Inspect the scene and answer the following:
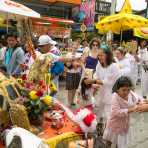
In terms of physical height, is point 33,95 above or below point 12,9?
below

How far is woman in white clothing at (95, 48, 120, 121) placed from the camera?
6.54 m

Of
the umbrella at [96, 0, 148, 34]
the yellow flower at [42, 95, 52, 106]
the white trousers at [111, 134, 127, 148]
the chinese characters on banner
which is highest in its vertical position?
the chinese characters on banner

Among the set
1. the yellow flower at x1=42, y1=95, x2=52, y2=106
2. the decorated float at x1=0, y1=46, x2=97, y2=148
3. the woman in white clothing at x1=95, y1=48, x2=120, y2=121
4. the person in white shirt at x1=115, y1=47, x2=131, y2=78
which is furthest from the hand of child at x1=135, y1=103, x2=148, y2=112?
the person in white shirt at x1=115, y1=47, x2=131, y2=78

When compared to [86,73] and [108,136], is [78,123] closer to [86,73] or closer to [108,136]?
[108,136]

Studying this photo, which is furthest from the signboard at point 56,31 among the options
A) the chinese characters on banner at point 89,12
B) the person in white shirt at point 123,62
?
the person in white shirt at point 123,62

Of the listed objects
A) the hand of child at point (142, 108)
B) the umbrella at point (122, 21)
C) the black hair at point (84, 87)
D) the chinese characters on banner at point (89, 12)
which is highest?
the chinese characters on banner at point (89, 12)

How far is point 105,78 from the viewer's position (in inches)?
263

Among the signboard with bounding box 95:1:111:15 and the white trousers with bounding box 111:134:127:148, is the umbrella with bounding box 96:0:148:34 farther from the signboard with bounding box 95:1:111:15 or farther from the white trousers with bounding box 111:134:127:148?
the signboard with bounding box 95:1:111:15

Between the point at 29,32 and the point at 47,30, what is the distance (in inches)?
505

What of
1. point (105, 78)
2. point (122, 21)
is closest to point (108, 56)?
point (105, 78)

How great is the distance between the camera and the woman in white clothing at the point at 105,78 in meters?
6.54

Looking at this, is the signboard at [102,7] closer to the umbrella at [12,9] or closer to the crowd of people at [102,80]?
the crowd of people at [102,80]

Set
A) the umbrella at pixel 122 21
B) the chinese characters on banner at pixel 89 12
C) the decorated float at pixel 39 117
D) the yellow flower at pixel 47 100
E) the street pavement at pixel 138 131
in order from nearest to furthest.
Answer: the street pavement at pixel 138 131, the decorated float at pixel 39 117, the yellow flower at pixel 47 100, the umbrella at pixel 122 21, the chinese characters on banner at pixel 89 12

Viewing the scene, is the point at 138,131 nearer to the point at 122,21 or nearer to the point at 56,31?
the point at 122,21
